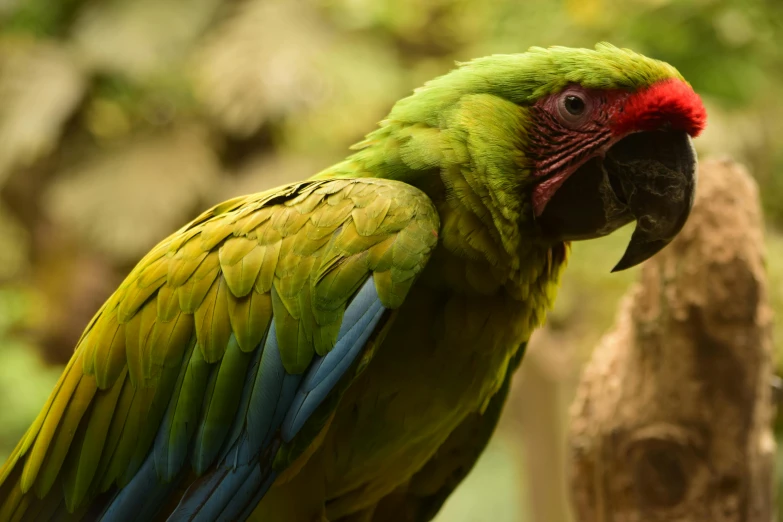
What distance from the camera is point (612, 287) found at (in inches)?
105

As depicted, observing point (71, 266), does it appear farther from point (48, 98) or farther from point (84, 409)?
point (84, 409)

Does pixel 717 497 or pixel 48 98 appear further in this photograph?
pixel 48 98

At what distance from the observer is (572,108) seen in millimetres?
1411

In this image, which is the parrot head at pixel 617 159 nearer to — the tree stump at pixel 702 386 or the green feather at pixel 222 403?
the tree stump at pixel 702 386

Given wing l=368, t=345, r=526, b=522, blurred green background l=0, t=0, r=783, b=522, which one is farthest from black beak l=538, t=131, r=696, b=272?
blurred green background l=0, t=0, r=783, b=522

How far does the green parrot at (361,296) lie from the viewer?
1352 mm

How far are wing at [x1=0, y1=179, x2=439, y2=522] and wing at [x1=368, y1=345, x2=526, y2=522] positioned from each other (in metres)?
0.50

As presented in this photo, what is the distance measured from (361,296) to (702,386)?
0.93 meters

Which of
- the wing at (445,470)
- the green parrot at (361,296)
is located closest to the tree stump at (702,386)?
the wing at (445,470)

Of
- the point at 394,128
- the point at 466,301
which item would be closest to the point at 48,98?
the point at 394,128

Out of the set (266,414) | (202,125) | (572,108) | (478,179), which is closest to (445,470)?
(266,414)

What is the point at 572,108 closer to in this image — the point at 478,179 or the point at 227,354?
the point at 478,179

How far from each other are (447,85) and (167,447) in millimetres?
806

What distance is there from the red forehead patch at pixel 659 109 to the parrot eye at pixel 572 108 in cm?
6
